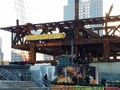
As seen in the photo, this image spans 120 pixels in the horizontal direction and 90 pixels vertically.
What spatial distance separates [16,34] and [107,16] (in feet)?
85.2

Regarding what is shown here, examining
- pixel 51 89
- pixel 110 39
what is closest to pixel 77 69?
pixel 51 89

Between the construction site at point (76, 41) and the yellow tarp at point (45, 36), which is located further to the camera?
the yellow tarp at point (45, 36)

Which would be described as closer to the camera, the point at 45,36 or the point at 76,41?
the point at 76,41

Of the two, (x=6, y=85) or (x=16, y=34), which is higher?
(x=16, y=34)

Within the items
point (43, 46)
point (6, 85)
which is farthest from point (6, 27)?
point (6, 85)

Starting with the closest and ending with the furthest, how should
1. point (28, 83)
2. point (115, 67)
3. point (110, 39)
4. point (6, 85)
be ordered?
point (6, 85), point (28, 83), point (115, 67), point (110, 39)

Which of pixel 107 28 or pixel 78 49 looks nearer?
pixel 107 28

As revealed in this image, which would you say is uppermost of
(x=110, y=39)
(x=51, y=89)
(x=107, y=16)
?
(x=107, y=16)

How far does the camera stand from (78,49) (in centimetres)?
8906

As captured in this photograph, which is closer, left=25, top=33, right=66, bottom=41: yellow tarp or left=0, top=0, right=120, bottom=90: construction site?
left=0, top=0, right=120, bottom=90: construction site

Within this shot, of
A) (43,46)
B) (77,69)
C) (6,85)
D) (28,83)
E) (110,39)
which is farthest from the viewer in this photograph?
(43,46)

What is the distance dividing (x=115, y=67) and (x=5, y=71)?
25.0m

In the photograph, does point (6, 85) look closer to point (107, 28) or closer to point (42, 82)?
point (42, 82)

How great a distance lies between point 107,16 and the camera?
3142 inches
